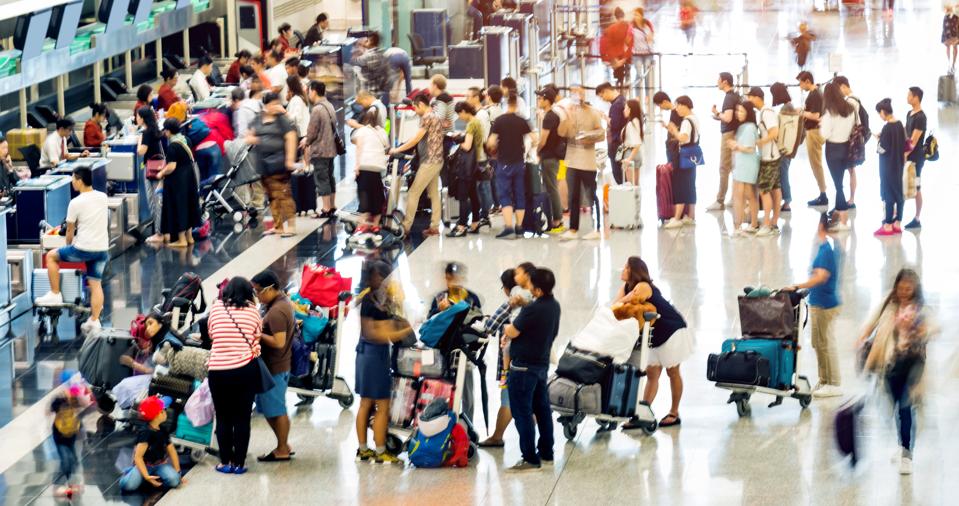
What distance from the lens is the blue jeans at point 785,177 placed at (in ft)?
54.0

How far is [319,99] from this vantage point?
17.1 metres

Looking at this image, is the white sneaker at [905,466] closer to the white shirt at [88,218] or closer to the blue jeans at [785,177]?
the white shirt at [88,218]

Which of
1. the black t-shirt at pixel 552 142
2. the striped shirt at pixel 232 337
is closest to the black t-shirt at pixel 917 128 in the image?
the black t-shirt at pixel 552 142

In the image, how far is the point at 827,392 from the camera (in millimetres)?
11227

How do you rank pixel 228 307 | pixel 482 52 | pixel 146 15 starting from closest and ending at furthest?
pixel 228 307 → pixel 482 52 → pixel 146 15

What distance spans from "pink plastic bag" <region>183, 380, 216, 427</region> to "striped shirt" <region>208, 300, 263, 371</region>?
41cm

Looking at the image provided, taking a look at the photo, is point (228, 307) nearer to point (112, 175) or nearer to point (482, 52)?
point (112, 175)

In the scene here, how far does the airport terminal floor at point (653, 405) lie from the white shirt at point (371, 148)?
84 centimetres

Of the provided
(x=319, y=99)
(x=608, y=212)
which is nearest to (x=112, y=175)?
(x=319, y=99)

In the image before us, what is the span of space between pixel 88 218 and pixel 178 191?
2898mm

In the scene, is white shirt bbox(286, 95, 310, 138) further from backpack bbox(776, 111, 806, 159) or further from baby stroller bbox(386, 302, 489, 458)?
baby stroller bbox(386, 302, 489, 458)

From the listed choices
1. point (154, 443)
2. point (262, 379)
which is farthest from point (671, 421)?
point (154, 443)

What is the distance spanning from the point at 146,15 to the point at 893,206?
13712 mm

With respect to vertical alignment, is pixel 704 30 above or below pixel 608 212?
above
